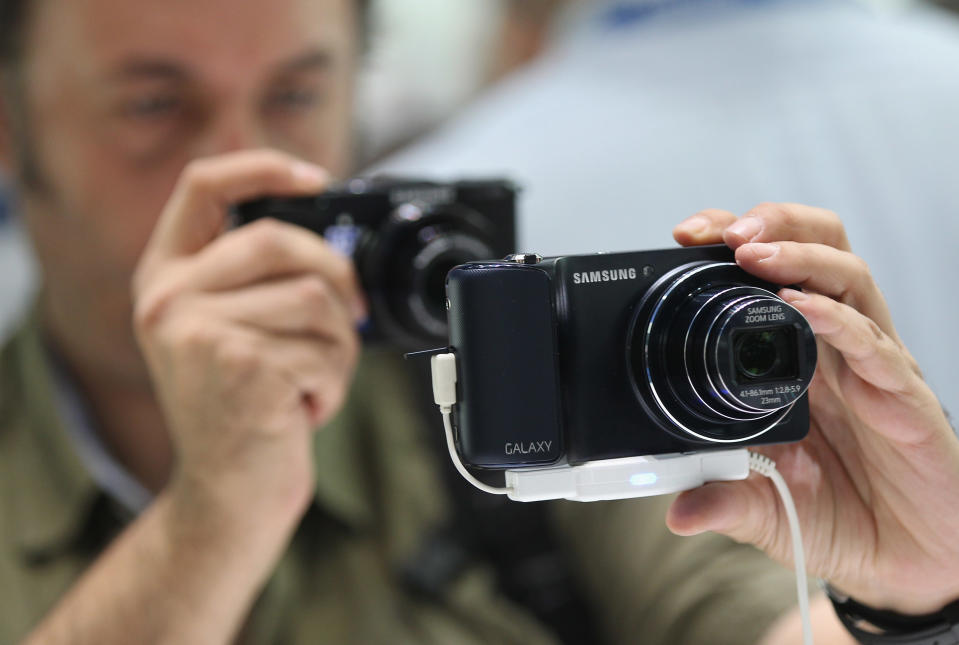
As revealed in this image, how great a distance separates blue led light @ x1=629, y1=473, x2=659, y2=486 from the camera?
0.34 metres

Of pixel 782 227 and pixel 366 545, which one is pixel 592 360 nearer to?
pixel 782 227

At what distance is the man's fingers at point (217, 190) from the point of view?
1.81 ft

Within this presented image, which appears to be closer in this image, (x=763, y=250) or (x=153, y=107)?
(x=763, y=250)

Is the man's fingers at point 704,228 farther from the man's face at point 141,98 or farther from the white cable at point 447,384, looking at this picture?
the man's face at point 141,98

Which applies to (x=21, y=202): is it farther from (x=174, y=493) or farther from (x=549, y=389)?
(x=549, y=389)

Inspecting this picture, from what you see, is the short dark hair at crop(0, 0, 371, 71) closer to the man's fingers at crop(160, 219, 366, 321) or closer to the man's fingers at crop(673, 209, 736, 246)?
the man's fingers at crop(160, 219, 366, 321)

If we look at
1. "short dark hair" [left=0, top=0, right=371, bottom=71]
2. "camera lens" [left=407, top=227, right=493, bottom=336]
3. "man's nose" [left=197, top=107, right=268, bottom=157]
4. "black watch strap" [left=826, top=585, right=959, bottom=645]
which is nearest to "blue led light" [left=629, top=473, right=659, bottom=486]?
"black watch strap" [left=826, top=585, right=959, bottom=645]

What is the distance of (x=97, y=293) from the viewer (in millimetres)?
775

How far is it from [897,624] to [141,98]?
2.04 ft

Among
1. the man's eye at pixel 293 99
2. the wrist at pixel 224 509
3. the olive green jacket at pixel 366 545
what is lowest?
the olive green jacket at pixel 366 545

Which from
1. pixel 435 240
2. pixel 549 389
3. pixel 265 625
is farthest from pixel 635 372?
pixel 265 625

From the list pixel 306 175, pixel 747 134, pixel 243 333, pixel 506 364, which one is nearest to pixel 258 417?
pixel 243 333

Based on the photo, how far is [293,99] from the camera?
0.76m

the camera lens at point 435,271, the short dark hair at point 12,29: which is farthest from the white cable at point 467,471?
the short dark hair at point 12,29
